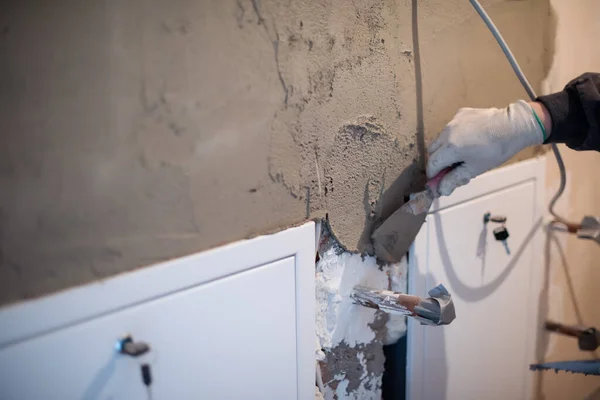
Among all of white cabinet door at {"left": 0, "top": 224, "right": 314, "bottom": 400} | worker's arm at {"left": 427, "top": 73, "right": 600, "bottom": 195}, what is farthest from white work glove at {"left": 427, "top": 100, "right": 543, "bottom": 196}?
white cabinet door at {"left": 0, "top": 224, "right": 314, "bottom": 400}

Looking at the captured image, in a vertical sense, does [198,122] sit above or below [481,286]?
above

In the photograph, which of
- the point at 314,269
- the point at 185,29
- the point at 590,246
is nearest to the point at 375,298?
the point at 314,269

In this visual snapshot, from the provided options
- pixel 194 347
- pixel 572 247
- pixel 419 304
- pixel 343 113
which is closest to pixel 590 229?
pixel 572 247

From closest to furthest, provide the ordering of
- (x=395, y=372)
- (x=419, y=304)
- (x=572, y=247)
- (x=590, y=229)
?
1. (x=419, y=304)
2. (x=395, y=372)
3. (x=590, y=229)
4. (x=572, y=247)

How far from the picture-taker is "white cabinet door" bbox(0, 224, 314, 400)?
0.53m

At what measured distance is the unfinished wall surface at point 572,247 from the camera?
1321mm

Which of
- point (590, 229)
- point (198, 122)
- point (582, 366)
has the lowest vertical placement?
point (582, 366)

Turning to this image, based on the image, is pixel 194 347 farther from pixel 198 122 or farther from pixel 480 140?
pixel 480 140

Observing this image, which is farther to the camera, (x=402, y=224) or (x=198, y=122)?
(x=402, y=224)

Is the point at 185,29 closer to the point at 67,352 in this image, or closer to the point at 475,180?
the point at 67,352

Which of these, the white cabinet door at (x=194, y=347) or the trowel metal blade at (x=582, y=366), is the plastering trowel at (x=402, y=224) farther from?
the trowel metal blade at (x=582, y=366)

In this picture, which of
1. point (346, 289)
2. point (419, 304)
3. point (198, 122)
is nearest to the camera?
point (198, 122)

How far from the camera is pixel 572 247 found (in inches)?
60.1

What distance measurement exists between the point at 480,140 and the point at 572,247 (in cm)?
94
